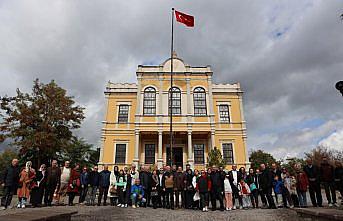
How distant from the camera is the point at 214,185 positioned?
30.9 ft

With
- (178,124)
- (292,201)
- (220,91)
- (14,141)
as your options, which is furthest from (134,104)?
(292,201)

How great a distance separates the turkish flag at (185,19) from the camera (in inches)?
643

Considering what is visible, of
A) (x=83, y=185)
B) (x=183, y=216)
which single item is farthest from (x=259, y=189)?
(x=83, y=185)

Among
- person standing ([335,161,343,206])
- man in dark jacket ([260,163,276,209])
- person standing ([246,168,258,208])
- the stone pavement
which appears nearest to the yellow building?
person standing ([246,168,258,208])

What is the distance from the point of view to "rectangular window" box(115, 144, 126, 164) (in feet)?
77.5

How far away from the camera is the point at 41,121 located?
21484mm

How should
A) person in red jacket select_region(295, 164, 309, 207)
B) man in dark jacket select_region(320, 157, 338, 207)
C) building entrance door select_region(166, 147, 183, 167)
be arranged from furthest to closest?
building entrance door select_region(166, 147, 183, 167) < man in dark jacket select_region(320, 157, 338, 207) < person in red jacket select_region(295, 164, 309, 207)

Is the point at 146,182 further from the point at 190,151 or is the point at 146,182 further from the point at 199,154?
the point at 199,154

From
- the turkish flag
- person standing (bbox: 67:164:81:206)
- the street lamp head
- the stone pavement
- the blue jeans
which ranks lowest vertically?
the stone pavement

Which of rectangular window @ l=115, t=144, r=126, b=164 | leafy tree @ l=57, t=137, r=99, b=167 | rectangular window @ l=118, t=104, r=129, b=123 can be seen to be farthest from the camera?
leafy tree @ l=57, t=137, r=99, b=167

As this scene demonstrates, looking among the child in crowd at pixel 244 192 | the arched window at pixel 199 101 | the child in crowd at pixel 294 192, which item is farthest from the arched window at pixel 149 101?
the child in crowd at pixel 294 192

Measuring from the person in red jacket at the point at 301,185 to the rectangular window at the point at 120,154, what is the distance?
1704 centimetres

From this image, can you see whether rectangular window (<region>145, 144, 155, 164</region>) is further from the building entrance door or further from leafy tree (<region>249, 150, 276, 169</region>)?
leafy tree (<region>249, 150, 276, 169</region>)

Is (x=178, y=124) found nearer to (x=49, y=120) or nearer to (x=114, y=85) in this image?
(x=114, y=85)
